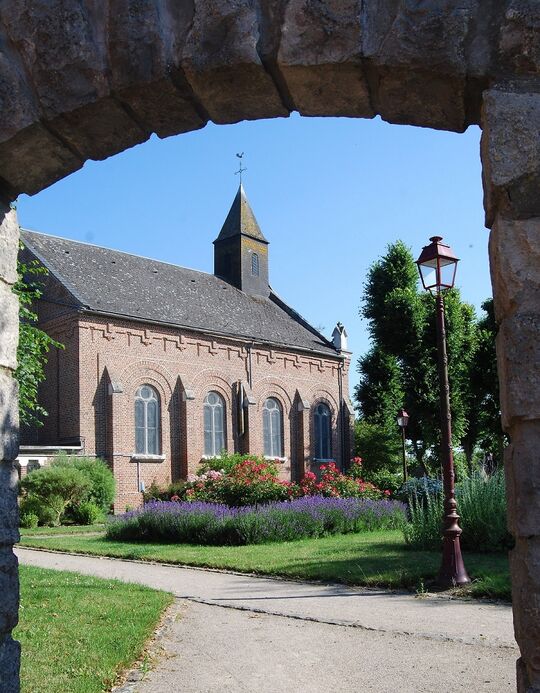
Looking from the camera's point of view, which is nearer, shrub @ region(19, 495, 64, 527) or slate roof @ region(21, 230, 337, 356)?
shrub @ region(19, 495, 64, 527)

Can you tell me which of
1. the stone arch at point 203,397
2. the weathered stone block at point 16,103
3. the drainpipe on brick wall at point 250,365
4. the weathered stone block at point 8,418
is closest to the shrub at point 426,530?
the weathered stone block at point 8,418

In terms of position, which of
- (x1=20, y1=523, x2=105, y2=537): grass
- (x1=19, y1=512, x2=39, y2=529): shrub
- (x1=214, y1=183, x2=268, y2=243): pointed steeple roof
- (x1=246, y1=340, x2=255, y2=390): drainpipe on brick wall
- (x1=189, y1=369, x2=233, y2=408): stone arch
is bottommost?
(x1=20, y1=523, x2=105, y2=537): grass

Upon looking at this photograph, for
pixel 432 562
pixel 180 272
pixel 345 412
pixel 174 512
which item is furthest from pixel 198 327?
pixel 432 562

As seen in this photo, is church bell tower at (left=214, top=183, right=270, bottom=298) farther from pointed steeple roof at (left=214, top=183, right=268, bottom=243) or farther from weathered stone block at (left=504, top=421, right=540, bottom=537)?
weathered stone block at (left=504, top=421, right=540, bottom=537)

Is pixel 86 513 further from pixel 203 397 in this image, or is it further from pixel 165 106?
pixel 165 106

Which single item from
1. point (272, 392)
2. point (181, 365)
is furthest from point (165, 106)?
point (272, 392)

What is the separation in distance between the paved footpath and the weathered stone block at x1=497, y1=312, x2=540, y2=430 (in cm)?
292

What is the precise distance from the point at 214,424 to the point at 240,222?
459 inches

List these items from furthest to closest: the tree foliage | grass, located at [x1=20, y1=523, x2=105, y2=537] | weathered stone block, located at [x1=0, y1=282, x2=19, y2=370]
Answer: the tree foliage → grass, located at [x1=20, y1=523, x2=105, y2=537] → weathered stone block, located at [x1=0, y1=282, x2=19, y2=370]

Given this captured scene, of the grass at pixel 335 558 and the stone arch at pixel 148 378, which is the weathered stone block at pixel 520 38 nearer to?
the grass at pixel 335 558

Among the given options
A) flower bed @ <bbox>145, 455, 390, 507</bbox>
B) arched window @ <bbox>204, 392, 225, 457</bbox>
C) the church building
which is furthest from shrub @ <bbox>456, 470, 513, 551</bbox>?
arched window @ <bbox>204, 392, 225, 457</bbox>

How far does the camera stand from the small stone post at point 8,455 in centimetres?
337

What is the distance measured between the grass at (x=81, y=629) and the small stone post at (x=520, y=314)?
325 centimetres

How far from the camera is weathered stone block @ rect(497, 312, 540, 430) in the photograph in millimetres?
2676
